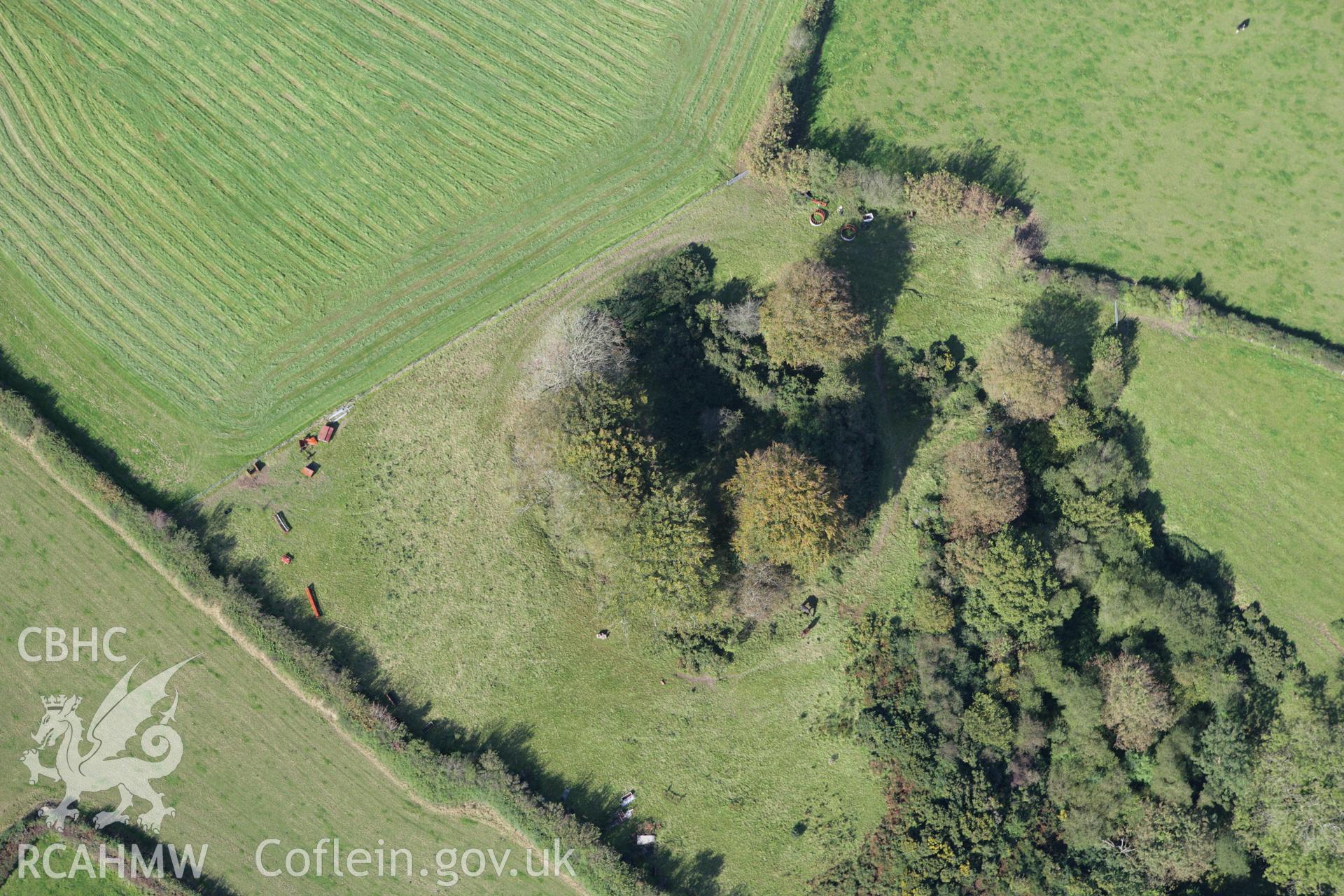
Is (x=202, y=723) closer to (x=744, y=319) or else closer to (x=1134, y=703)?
(x=744, y=319)

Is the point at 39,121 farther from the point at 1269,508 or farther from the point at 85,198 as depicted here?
the point at 1269,508

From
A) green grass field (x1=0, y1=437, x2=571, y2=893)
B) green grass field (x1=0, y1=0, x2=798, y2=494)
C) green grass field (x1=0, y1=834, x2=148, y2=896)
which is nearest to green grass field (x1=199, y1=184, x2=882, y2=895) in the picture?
green grass field (x1=0, y1=0, x2=798, y2=494)

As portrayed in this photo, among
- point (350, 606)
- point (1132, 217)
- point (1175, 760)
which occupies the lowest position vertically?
point (350, 606)

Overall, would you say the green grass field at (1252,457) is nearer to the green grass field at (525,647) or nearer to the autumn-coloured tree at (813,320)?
the autumn-coloured tree at (813,320)

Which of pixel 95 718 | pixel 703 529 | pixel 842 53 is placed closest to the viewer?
pixel 703 529

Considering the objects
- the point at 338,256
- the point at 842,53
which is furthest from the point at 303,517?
→ the point at 842,53

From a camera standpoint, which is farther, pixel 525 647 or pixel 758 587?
pixel 525 647

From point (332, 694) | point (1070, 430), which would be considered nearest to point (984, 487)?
point (1070, 430)
